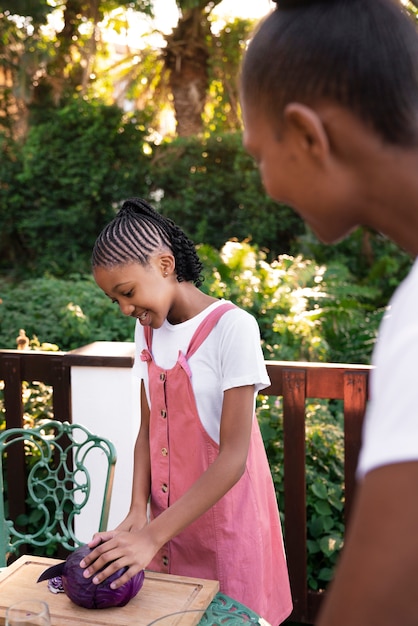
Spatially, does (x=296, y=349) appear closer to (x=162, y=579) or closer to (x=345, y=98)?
(x=162, y=579)

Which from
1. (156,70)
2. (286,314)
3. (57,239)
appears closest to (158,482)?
(286,314)

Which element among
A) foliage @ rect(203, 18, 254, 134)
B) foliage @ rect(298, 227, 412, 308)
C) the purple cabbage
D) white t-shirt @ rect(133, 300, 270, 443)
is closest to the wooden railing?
white t-shirt @ rect(133, 300, 270, 443)

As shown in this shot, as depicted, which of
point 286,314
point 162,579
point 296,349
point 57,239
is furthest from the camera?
point 57,239

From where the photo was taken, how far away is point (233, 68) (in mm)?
12422

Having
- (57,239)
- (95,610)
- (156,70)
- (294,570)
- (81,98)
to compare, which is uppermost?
(156,70)

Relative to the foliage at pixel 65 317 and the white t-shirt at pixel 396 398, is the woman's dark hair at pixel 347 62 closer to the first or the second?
the white t-shirt at pixel 396 398

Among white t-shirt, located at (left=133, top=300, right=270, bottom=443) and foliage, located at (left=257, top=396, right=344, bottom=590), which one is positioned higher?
white t-shirt, located at (left=133, top=300, right=270, bottom=443)

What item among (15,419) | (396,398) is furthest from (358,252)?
(396,398)

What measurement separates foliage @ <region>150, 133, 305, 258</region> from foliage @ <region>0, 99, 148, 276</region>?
1.59 feet

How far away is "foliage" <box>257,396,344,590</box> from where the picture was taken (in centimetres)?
319

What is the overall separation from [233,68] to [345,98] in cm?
1241

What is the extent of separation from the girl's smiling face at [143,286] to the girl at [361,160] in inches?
A: 38.7

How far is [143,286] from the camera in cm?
173

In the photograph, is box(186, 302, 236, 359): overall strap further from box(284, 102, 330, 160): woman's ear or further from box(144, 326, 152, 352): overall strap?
box(284, 102, 330, 160): woman's ear
